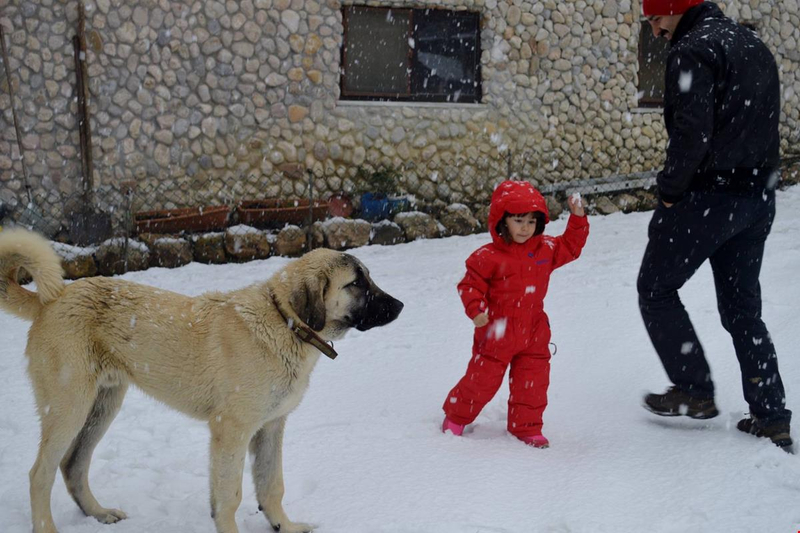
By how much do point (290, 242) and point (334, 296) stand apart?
5.42 m

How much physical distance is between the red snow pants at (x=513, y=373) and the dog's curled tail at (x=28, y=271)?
2005 millimetres

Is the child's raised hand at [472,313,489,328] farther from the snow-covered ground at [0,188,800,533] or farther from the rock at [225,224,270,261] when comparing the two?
the rock at [225,224,270,261]

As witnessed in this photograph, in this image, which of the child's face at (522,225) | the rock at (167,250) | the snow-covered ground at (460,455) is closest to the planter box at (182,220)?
the rock at (167,250)

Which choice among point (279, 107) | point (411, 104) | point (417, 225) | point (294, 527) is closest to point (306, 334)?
point (294, 527)

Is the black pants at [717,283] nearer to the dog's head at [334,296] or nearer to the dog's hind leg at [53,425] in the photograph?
the dog's head at [334,296]

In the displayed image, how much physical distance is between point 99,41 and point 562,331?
6.21 m

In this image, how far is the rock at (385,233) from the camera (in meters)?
8.73

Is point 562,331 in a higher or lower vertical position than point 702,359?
lower

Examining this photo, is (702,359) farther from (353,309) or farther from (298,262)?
(298,262)

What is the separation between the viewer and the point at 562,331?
17.9ft

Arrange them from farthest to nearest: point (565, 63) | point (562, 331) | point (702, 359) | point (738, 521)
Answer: point (565, 63), point (562, 331), point (702, 359), point (738, 521)

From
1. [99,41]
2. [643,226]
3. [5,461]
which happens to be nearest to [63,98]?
[99,41]

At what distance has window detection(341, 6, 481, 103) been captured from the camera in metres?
9.57

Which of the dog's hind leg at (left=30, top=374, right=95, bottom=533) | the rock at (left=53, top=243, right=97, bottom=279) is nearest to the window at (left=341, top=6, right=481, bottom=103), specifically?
the rock at (left=53, top=243, right=97, bottom=279)
